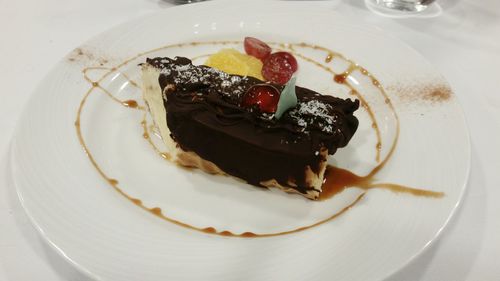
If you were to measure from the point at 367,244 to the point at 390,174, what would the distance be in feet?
1.41

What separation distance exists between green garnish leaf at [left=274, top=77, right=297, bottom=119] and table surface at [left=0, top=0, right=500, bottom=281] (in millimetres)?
808

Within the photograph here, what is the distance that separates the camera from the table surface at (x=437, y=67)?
66.9 inches

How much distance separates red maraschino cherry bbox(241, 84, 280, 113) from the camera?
1.83 m

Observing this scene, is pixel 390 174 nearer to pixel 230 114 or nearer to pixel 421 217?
pixel 421 217

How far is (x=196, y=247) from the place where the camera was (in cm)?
166

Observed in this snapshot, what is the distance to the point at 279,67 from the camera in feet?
8.27

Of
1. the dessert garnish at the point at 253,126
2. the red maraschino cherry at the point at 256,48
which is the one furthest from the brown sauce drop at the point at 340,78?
the dessert garnish at the point at 253,126

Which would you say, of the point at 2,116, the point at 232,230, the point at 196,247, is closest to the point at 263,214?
the point at 232,230

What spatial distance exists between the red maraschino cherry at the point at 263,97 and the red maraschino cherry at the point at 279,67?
2.17ft

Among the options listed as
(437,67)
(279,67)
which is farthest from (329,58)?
(437,67)

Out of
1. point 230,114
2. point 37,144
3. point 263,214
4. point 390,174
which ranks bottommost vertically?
point 263,214

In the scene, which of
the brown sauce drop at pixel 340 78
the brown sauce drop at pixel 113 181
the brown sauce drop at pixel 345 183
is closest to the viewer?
the brown sauce drop at pixel 345 183

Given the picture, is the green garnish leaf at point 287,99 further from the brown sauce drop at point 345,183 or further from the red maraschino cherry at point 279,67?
the red maraschino cherry at point 279,67

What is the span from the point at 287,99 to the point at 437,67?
1.33 m
